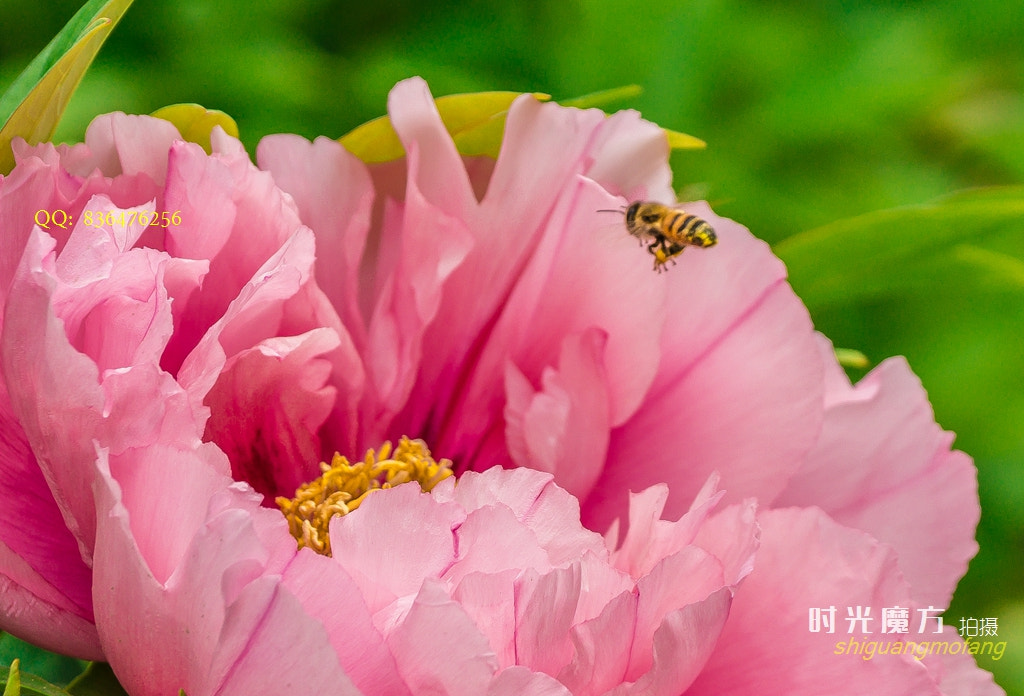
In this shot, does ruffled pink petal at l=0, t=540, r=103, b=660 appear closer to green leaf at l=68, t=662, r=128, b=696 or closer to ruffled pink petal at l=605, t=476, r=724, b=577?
green leaf at l=68, t=662, r=128, b=696

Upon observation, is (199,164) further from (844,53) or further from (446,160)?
(844,53)

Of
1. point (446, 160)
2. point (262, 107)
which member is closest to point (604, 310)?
point (446, 160)

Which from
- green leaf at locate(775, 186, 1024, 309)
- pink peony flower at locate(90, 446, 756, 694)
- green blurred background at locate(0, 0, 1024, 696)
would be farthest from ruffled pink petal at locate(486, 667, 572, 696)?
green blurred background at locate(0, 0, 1024, 696)

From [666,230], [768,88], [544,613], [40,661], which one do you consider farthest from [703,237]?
[768,88]

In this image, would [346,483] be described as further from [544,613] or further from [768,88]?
[768,88]

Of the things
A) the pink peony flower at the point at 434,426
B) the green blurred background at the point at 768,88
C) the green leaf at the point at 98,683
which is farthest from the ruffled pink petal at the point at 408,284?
the green blurred background at the point at 768,88
